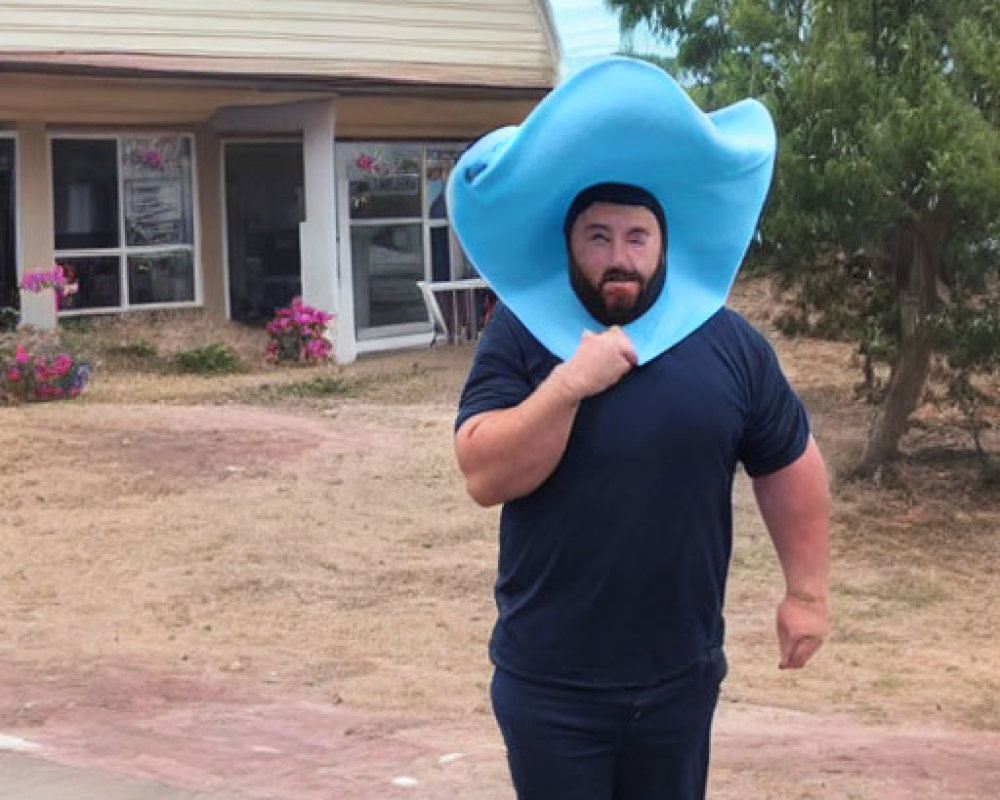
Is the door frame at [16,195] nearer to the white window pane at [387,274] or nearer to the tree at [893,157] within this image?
the white window pane at [387,274]

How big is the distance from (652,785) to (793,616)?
0.40m

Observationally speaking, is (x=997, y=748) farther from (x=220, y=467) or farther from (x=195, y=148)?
(x=195, y=148)

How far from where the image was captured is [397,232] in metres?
17.6

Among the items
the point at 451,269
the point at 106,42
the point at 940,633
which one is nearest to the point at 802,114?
the point at 940,633

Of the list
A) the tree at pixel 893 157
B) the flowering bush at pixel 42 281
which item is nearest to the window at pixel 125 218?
the flowering bush at pixel 42 281

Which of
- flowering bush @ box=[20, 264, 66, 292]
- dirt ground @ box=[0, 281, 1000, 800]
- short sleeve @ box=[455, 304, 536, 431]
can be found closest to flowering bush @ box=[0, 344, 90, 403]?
dirt ground @ box=[0, 281, 1000, 800]

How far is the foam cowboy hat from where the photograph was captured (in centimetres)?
279

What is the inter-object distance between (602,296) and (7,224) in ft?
43.9

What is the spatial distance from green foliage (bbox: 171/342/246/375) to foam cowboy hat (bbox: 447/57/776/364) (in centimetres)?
1224

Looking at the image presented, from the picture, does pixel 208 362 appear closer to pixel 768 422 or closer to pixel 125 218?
pixel 125 218

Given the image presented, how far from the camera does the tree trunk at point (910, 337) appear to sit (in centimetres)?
909

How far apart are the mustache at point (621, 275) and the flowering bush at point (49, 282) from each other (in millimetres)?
12487

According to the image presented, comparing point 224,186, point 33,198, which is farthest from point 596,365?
point 224,186

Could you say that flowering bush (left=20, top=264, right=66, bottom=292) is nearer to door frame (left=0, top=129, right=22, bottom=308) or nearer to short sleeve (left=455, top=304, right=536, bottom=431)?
door frame (left=0, top=129, right=22, bottom=308)
